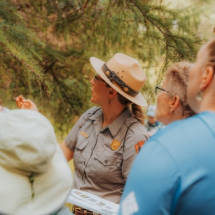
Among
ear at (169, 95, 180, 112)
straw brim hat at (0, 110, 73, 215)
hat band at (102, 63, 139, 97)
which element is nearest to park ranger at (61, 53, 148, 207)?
hat band at (102, 63, 139, 97)

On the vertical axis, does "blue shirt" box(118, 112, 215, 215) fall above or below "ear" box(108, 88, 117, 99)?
above

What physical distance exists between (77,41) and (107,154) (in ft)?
7.81

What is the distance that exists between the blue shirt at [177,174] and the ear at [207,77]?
112 millimetres

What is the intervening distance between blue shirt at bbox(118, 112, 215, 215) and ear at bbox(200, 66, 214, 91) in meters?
0.11

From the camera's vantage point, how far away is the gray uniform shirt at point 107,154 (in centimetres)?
186

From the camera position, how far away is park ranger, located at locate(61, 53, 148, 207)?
1.87 meters

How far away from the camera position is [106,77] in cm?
206

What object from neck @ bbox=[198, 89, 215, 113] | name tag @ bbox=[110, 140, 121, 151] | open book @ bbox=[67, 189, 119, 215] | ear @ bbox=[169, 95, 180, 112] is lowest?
open book @ bbox=[67, 189, 119, 215]

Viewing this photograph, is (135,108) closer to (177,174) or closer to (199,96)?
(199,96)

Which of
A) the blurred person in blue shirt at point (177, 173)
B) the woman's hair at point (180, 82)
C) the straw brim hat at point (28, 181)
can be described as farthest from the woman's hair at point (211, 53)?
the woman's hair at point (180, 82)

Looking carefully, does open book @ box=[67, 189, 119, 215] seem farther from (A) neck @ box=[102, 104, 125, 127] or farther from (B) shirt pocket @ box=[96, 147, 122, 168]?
(A) neck @ box=[102, 104, 125, 127]

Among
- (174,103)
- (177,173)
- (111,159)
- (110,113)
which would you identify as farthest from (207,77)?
(110,113)

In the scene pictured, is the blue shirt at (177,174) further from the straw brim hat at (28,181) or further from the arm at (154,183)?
the straw brim hat at (28,181)

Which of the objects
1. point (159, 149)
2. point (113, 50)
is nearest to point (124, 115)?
point (159, 149)
